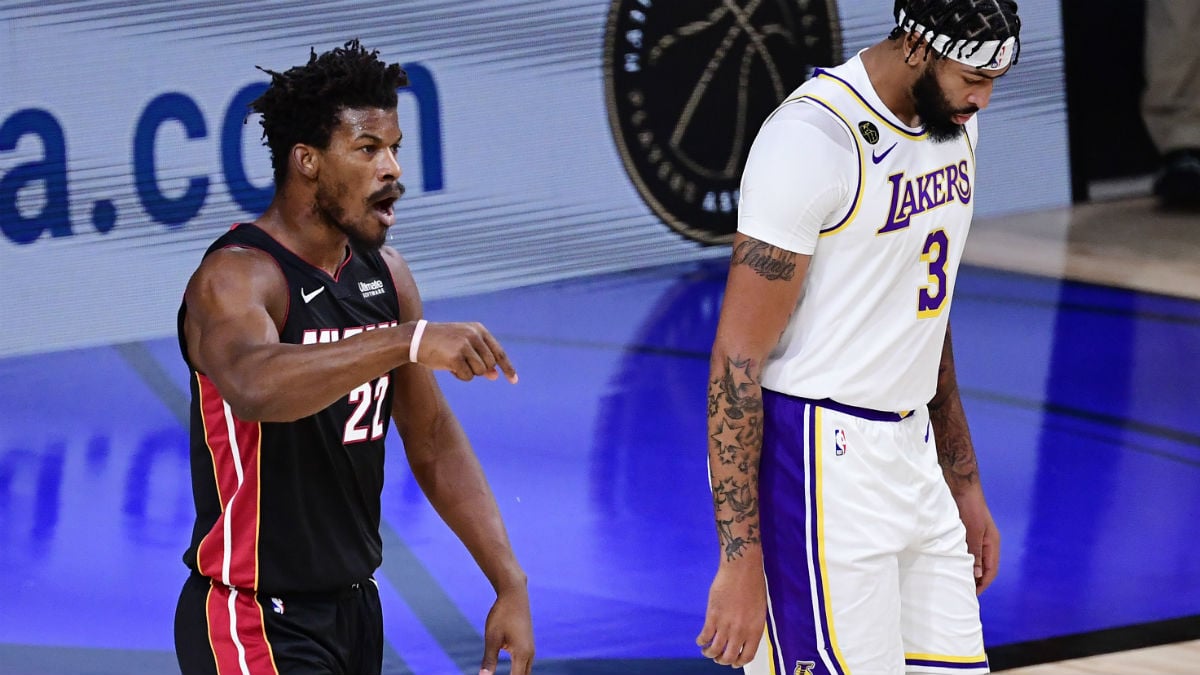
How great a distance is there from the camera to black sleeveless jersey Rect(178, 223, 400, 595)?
2.97 m

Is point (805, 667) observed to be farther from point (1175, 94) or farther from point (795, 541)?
point (1175, 94)

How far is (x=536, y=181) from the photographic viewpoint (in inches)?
367

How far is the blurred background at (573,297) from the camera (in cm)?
526

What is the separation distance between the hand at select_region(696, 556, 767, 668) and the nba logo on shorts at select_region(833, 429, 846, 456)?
0.26 metres

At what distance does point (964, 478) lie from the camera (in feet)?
11.3

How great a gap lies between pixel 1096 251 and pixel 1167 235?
31.6 inches

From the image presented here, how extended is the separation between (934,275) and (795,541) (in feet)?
1.87

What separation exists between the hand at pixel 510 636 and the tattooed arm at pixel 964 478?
0.97m

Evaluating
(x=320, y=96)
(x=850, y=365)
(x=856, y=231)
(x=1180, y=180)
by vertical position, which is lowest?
(x=1180, y=180)

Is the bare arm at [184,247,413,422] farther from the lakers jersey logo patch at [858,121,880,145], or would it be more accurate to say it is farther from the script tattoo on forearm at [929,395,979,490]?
the script tattoo on forearm at [929,395,979,490]

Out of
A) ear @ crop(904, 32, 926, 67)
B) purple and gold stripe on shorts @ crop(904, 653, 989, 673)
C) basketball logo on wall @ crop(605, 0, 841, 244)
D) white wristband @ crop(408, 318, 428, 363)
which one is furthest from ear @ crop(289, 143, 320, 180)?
basketball logo on wall @ crop(605, 0, 841, 244)

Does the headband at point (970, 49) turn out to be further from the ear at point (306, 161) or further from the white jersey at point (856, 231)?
the ear at point (306, 161)

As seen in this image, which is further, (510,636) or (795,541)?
(510,636)

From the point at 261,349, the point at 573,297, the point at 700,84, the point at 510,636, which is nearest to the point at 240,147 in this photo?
the point at 573,297
